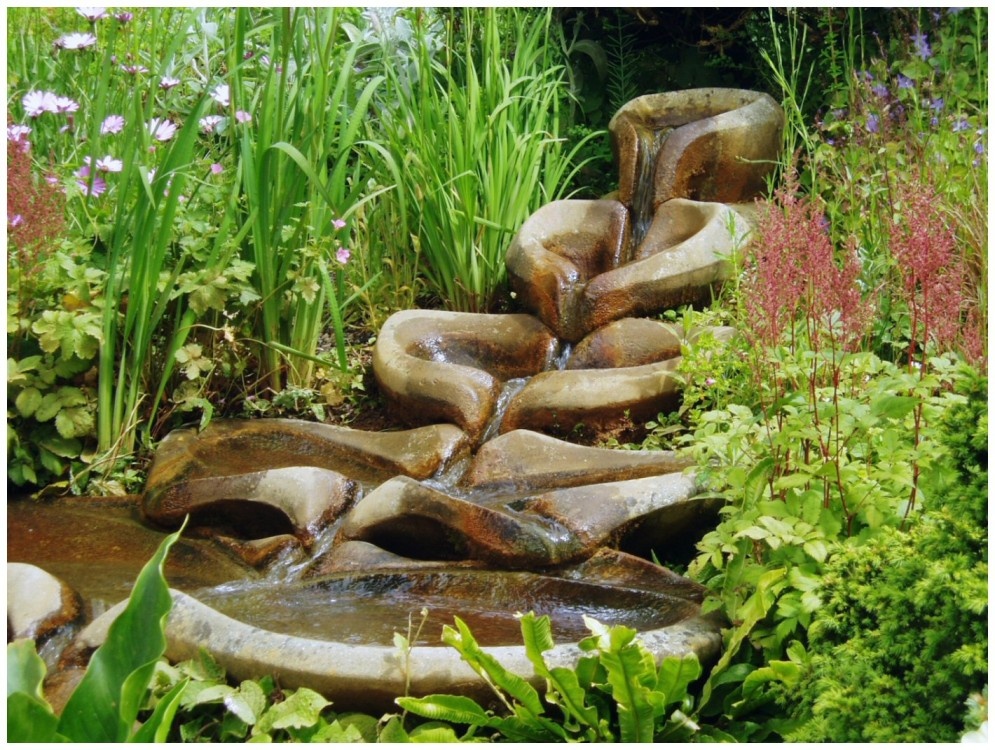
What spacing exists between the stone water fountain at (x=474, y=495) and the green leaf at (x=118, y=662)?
474 millimetres

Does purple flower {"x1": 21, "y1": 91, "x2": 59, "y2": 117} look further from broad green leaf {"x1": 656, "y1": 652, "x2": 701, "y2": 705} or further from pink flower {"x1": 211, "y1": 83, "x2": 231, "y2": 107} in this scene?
broad green leaf {"x1": 656, "y1": 652, "x2": 701, "y2": 705}

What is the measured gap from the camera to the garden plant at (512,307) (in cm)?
192

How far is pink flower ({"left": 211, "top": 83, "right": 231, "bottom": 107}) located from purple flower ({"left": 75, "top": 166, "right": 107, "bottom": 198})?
1.92ft

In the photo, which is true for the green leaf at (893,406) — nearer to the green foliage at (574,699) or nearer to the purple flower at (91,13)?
the green foliage at (574,699)

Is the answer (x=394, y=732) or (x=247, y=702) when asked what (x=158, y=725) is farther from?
(x=394, y=732)

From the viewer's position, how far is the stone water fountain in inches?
100

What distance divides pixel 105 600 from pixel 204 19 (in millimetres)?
4934

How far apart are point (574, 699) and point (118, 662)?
2.88 ft

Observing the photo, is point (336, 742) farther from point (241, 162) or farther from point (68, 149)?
point (68, 149)

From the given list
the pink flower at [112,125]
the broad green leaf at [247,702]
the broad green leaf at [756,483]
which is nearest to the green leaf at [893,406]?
the broad green leaf at [756,483]

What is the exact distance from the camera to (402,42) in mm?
6547

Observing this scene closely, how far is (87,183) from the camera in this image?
404cm

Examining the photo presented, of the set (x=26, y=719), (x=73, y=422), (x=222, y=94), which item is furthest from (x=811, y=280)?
(x=222, y=94)

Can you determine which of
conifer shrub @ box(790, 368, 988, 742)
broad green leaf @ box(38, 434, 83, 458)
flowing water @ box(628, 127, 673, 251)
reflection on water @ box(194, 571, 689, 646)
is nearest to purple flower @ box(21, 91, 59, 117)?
broad green leaf @ box(38, 434, 83, 458)
